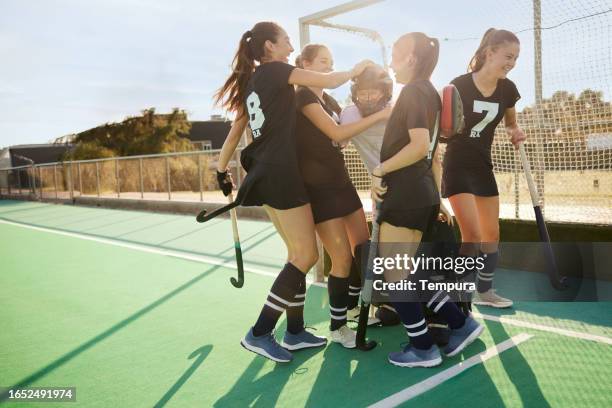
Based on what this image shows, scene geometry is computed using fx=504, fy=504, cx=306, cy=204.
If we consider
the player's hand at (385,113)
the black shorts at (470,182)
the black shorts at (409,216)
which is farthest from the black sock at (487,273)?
the player's hand at (385,113)

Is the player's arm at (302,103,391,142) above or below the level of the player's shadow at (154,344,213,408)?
above

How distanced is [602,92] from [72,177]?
1956 centimetres

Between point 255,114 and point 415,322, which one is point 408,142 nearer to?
point 255,114

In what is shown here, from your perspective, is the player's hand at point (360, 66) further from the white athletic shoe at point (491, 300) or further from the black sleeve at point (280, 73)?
the white athletic shoe at point (491, 300)

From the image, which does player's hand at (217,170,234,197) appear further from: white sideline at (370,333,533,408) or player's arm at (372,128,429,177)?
white sideline at (370,333,533,408)

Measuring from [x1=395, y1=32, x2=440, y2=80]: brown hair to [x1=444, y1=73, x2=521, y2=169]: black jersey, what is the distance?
1.22 meters

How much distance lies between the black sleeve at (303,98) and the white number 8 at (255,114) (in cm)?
25

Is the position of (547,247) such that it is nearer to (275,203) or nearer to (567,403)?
(567,403)

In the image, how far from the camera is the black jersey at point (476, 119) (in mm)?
3871

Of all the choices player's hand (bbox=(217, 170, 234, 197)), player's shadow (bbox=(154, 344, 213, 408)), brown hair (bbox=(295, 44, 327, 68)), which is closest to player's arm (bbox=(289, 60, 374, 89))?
brown hair (bbox=(295, 44, 327, 68))

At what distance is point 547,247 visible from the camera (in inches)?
166

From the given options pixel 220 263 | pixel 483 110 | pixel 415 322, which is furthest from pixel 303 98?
pixel 220 263

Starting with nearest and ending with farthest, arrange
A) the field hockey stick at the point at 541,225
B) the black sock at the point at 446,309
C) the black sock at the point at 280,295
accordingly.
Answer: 1. the black sock at the point at 280,295
2. the black sock at the point at 446,309
3. the field hockey stick at the point at 541,225

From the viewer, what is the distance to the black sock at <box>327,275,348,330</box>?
11.1 ft
